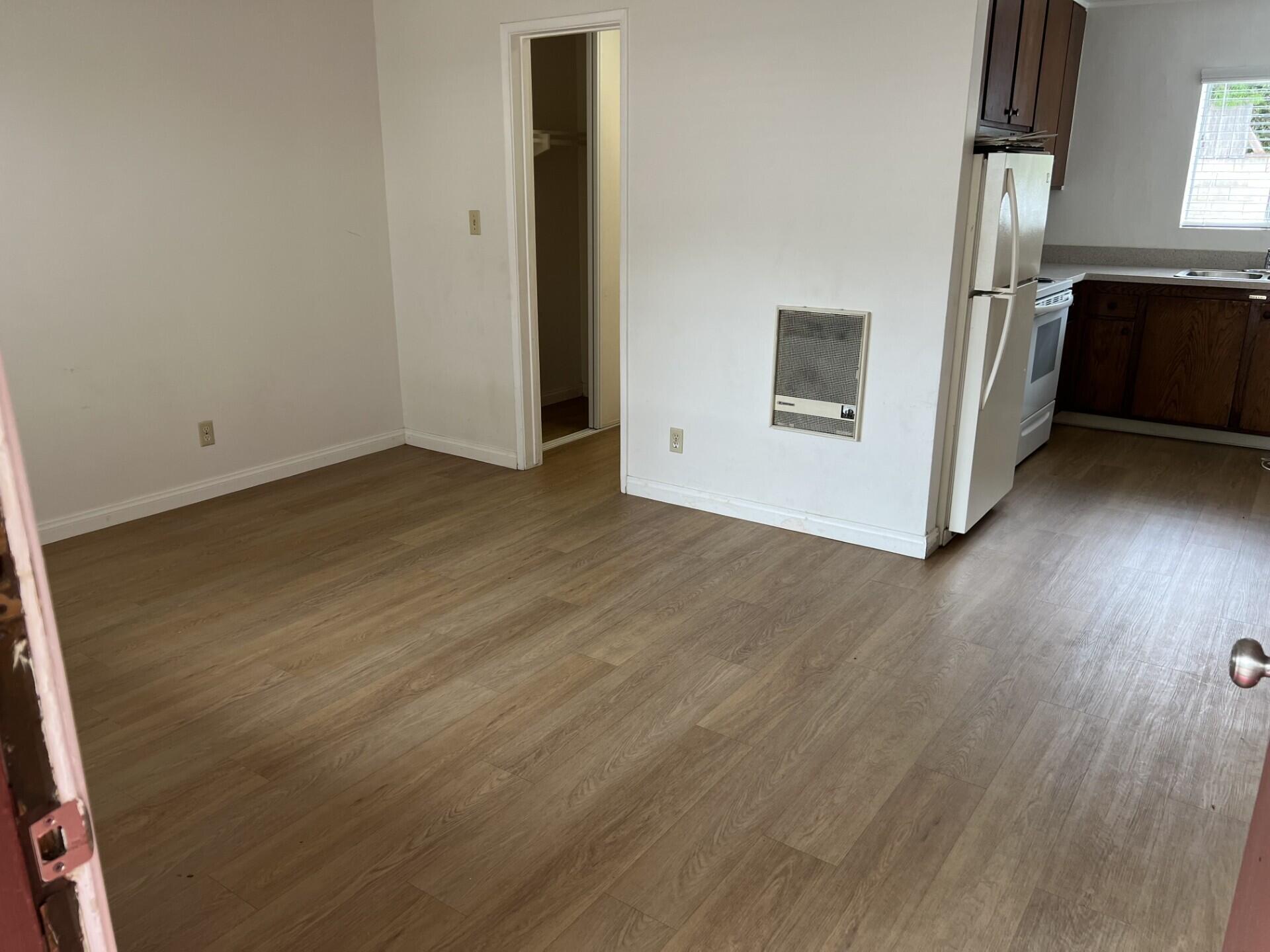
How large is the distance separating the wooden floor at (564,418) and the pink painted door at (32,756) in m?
4.65

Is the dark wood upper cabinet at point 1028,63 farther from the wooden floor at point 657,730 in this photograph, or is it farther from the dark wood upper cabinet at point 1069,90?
the wooden floor at point 657,730

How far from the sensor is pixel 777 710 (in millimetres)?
2596

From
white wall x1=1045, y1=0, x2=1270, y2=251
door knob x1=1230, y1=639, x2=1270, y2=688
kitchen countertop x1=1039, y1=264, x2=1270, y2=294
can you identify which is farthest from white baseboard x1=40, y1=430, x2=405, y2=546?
white wall x1=1045, y1=0, x2=1270, y2=251

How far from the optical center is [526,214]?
4.45 metres

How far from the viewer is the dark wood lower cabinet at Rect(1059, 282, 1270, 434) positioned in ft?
16.6

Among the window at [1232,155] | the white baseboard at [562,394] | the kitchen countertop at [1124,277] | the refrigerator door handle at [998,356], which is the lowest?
the white baseboard at [562,394]

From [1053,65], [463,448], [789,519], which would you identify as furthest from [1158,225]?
[463,448]

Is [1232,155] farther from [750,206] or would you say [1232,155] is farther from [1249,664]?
[1249,664]

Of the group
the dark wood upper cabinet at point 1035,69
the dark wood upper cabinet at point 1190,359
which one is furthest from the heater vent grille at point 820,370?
the dark wood upper cabinet at point 1190,359

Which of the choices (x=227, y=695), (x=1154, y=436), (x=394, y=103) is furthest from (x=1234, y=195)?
(x=227, y=695)

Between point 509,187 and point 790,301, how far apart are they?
5.14 ft

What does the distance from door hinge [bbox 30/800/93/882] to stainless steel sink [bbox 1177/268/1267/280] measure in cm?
581

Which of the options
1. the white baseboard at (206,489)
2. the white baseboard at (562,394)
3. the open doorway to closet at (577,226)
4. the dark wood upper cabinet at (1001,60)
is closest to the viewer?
the dark wood upper cabinet at (1001,60)

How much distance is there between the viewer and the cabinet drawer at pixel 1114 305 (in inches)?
209
